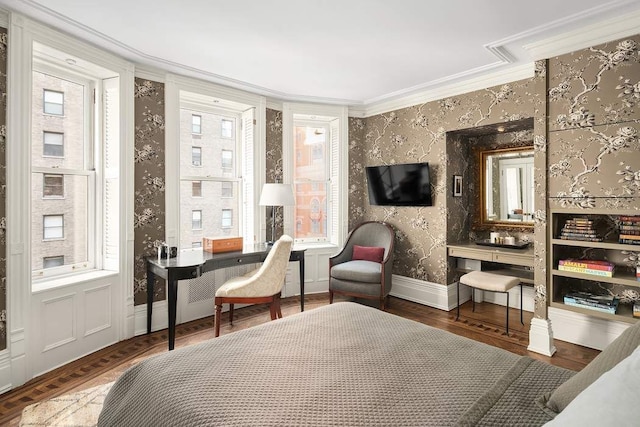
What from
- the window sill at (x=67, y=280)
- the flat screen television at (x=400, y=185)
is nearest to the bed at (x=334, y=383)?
the window sill at (x=67, y=280)

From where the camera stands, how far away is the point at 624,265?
3004 mm

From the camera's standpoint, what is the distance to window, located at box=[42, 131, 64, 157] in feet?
9.51

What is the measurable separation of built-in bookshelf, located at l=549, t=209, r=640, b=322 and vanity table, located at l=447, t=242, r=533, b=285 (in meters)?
0.47

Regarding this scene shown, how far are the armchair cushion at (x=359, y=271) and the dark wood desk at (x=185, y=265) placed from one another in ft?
1.69

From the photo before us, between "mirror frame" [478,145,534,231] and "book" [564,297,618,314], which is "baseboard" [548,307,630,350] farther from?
"mirror frame" [478,145,534,231]

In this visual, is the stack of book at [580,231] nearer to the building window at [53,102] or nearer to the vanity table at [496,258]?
the vanity table at [496,258]

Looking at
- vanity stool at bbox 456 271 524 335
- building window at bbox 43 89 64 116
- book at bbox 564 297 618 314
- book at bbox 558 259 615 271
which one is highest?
building window at bbox 43 89 64 116

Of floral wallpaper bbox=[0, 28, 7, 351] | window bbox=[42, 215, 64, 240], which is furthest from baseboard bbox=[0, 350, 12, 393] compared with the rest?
window bbox=[42, 215, 64, 240]

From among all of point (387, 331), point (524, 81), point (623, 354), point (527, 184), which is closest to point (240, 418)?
point (387, 331)

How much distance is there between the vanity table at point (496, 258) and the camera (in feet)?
11.9

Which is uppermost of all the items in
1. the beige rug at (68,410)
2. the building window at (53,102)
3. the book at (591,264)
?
the building window at (53,102)

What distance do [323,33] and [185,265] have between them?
2.21 meters

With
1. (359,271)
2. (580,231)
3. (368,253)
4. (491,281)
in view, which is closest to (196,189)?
(359,271)

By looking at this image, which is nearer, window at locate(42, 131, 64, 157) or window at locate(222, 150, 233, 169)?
window at locate(42, 131, 64, 157)
